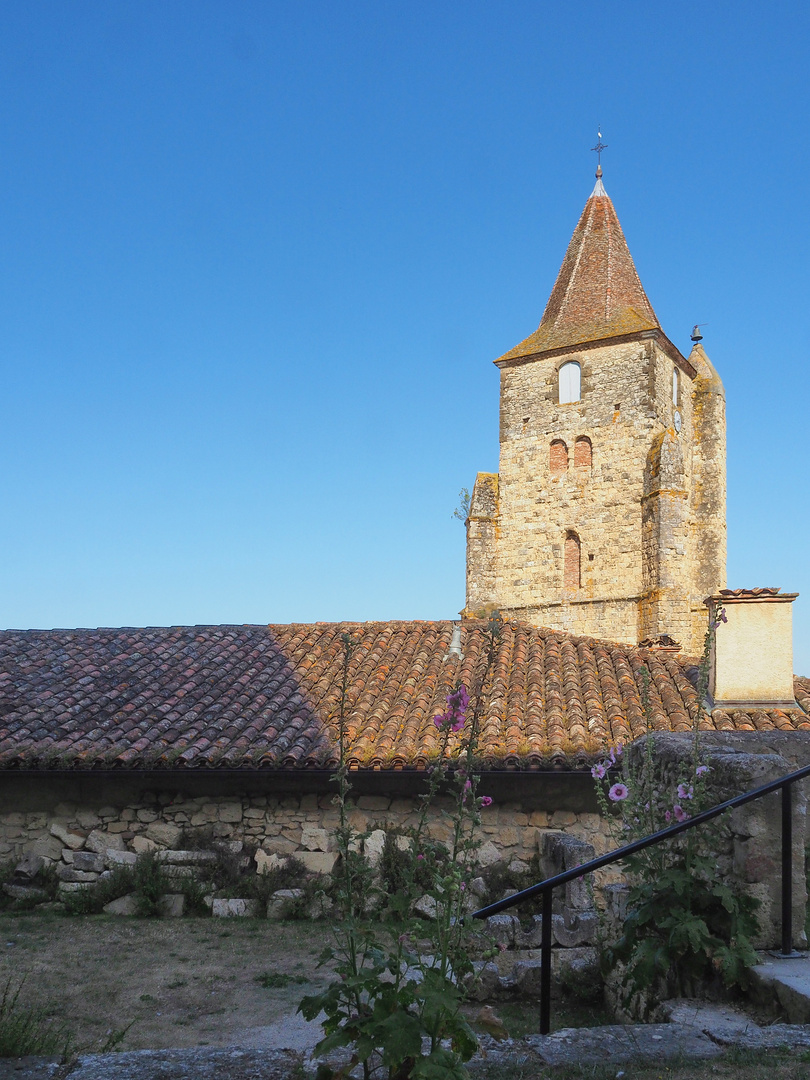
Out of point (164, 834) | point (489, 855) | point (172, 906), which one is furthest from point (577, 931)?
point (164, 834)

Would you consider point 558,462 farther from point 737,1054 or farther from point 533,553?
point 737,1054

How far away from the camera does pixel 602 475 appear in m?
25.6

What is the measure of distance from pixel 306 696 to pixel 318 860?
106 inches

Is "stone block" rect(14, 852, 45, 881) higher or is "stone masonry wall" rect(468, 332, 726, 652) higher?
"stone masonry wall" rect(468, 332, 726, 652)

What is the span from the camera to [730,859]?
4371mm

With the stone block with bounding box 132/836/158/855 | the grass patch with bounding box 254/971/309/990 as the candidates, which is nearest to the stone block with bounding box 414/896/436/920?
the grass patch with bounding box 254/971/309/990

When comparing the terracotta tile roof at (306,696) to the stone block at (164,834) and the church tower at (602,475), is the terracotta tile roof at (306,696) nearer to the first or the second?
the stone block at (164,834)

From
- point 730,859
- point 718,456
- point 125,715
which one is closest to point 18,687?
point 125,715

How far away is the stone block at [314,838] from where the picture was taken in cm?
1018

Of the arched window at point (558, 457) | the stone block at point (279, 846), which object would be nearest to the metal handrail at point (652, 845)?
the stone block at point (279, 846)

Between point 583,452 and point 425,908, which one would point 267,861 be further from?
point 583,452

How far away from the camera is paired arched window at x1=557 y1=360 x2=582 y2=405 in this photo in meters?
26.7

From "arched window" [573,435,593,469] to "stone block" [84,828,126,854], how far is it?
19021mm

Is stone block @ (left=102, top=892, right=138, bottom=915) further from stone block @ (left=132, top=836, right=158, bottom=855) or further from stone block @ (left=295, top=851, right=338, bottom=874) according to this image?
stone block @ (left=295, top=851, right=338, bottom=874)
